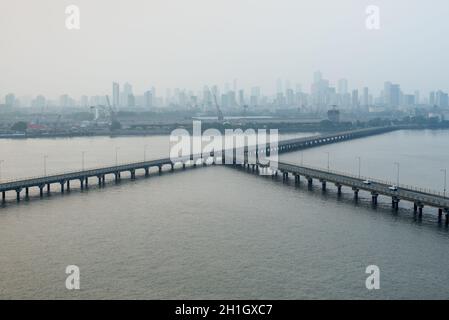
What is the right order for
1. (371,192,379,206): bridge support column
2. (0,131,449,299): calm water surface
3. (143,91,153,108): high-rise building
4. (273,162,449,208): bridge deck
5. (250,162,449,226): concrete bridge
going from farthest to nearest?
(143,91,153,108): high-rise building, (371,192,379,206): bridge support column, (273,162,449,208): bridge deck, (250,162,449,226): concrete bridge, (0,131,449,299): calm water surface

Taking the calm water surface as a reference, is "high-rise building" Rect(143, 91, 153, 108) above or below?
above

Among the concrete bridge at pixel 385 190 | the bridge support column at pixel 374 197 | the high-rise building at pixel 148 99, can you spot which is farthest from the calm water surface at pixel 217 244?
the high-rise building at pixel 148 99

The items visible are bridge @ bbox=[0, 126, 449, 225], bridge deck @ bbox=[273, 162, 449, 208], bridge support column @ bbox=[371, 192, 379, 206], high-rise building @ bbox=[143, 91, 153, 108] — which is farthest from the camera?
high-rise building @ bbox=[143, 91, 153, 108]

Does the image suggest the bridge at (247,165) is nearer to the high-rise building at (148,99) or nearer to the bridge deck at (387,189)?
the bridge deck at (387,189)

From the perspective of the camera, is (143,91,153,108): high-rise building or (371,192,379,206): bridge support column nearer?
(371,192,379,206): bridge support column

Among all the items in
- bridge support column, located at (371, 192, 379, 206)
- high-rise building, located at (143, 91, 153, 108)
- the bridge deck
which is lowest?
bridge support column, located at (371, 192, 379, 206)

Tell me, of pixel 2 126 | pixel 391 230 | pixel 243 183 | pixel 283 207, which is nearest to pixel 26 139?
pixel 2 126

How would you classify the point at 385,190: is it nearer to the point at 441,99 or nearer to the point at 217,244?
the point at 217,244

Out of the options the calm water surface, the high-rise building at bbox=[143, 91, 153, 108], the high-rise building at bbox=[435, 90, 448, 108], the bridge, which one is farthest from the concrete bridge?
the high-rise building at bbox=[435, 90, 448, 108]

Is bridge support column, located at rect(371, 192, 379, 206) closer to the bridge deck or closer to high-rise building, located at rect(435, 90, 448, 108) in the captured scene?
the bridge deck

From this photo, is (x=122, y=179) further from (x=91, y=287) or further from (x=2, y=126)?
(x=2, y=126)
